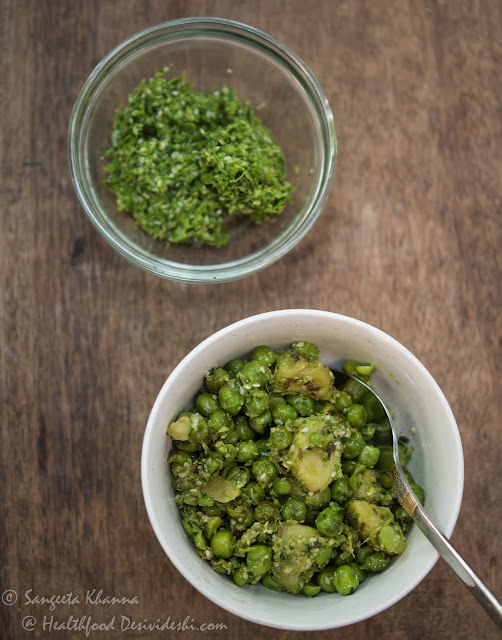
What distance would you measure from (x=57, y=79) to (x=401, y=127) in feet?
4.81

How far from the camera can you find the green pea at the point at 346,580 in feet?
6.09

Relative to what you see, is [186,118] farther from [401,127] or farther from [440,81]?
[440,81]

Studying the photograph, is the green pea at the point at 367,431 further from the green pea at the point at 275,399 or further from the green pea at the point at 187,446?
the green pea at the point at 187,446

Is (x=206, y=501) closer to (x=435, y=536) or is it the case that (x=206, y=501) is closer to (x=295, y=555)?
(x=295, y=555)

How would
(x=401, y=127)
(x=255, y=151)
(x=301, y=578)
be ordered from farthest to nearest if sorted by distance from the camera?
1. (x=401, y=127)
2. (x=255, y=151)
3. (x=301, y=578)

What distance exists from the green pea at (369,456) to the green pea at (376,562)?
29 centimetres

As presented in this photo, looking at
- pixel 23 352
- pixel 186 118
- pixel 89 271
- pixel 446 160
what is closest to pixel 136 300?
pixel 89 271

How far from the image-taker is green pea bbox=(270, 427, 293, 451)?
1.92 meters

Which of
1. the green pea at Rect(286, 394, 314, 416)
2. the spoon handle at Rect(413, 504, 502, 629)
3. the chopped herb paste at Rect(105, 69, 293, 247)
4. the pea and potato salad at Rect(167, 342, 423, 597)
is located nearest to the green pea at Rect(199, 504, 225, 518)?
the pea and potato salad at Rect(167, 342, 423, 597)

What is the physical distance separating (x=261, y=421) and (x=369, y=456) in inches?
15.1

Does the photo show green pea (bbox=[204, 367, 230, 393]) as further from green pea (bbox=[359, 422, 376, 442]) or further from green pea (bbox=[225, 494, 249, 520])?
green pea (bbox=[359, 422, 376, 442])

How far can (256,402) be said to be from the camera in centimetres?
194

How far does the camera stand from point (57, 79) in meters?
2.43

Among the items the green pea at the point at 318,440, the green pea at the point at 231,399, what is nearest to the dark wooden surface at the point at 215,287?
the green pea at the point at 231,399
